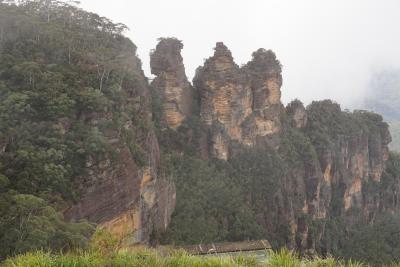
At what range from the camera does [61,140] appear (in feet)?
80.4

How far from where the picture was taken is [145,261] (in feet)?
53.2

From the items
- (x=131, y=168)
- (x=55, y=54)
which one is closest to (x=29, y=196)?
(x=131, y=168)

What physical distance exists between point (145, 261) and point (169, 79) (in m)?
31.3

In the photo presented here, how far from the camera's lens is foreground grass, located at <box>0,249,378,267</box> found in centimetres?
1521

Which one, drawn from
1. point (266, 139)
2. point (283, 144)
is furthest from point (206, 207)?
point (283, 144)

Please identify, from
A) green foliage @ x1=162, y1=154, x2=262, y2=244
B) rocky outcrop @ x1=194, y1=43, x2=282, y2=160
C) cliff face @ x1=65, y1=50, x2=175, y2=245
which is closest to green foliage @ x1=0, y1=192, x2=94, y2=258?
cliff face @ x1=65, y1=50, x2=175, y2=245

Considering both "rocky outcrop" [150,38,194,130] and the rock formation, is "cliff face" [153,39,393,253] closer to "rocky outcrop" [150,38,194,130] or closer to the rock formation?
the rock formation

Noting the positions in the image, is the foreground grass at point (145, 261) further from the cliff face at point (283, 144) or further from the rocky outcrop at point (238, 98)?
the rocky outcrop at point (238, 98)

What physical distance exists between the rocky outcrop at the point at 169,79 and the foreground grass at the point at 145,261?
96.9ft

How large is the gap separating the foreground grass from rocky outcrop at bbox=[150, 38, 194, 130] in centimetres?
2953

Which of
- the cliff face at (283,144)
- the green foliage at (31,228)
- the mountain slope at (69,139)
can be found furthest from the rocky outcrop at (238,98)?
the green foliage at (31,228)

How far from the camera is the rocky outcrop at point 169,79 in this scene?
45750mm

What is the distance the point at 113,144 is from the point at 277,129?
2883 centimetres

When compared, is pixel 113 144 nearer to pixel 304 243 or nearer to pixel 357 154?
pixel 304 243
